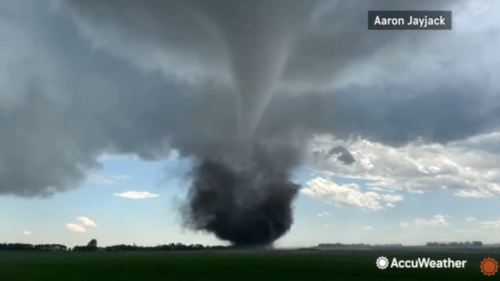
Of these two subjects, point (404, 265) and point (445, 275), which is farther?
point (445, 275)

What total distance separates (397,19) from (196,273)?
1324 inches

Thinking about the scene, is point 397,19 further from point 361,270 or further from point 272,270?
point 272,270

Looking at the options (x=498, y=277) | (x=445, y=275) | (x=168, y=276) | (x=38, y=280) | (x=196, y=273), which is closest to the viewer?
(x=498, y=277)

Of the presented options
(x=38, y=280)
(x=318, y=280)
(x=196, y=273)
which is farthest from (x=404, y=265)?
(x=38, y=280)

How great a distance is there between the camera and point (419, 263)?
3616cm

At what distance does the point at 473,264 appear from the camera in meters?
35.1

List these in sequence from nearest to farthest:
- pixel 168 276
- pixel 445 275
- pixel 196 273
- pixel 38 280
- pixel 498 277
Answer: pixel 498 277 → pixel 445 275 → pixel 38 280 → pixel 168 276 → pixel 196 273

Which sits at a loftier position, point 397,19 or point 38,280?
point 397,19

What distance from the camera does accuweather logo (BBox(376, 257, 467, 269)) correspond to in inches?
1401

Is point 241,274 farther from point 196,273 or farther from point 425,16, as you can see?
point 425,16

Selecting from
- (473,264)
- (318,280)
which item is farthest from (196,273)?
(473,264)

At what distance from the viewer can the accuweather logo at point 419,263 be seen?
35594mm

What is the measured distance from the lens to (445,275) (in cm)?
3844

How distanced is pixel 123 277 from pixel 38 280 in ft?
25.4
